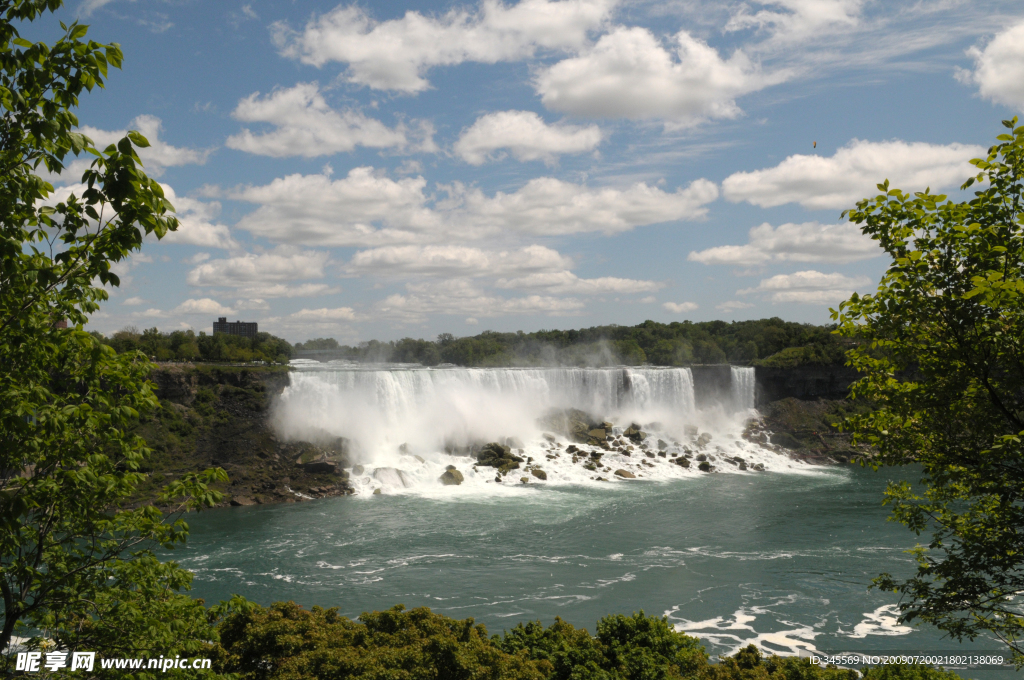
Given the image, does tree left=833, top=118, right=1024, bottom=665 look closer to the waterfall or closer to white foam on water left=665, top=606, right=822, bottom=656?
white foam on water left=665, top=606, right=822, bottom=656

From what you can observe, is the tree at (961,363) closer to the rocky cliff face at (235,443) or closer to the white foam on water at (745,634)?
the white foam on water at (745,634)

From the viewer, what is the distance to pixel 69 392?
4.71 metres

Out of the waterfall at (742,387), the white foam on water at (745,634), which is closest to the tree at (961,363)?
the white foam on water at (745,634)

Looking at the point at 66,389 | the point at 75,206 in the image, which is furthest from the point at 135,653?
the point at 75,206

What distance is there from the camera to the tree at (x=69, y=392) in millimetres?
3875

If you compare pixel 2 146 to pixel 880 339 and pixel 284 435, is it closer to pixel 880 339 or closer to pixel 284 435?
pixel 880 339

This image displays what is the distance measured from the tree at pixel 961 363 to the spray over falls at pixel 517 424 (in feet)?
82.4

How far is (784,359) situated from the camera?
1912 inches

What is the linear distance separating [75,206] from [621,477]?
31724 mm

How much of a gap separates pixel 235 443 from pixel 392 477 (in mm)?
8057

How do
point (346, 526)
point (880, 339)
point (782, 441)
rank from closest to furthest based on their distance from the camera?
point (880, 339), point (346, 526), point (782, 441)

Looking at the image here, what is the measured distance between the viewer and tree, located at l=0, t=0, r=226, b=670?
3.88 metres

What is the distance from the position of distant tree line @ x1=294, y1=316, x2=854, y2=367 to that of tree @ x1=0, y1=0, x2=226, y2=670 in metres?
56.2

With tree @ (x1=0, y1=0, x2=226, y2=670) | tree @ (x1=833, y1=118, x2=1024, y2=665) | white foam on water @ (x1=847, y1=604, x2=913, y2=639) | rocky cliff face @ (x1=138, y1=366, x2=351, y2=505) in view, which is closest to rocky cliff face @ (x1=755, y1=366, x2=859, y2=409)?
rocky cliff face @ (x1=138, y1=366, x2=351, y2=505)
